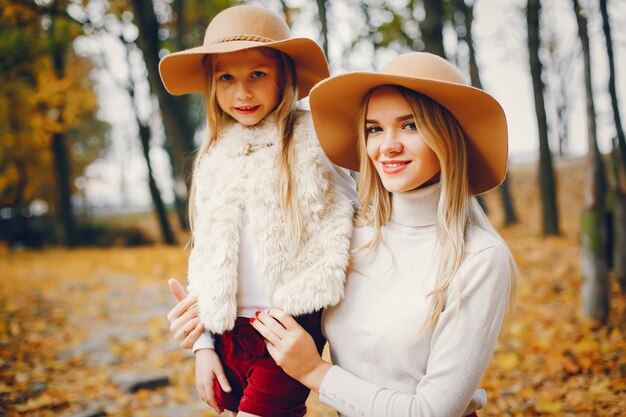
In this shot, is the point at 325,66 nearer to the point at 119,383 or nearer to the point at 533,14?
the point at 119,383

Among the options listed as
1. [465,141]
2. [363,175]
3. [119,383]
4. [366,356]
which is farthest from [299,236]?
[119,383]

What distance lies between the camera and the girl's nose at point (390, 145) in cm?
180

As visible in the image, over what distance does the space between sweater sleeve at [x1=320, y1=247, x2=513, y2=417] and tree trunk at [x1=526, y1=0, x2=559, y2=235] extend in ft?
29.4

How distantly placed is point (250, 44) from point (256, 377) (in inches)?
54.1

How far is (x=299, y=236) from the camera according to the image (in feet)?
6.51

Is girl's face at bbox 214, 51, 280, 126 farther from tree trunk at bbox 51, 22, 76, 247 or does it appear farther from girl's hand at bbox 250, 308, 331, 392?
tree trunk at bbox 51, 22, 76, 247

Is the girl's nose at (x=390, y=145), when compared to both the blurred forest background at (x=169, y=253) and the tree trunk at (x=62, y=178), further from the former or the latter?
the tree trunk at (x=62, y=178)

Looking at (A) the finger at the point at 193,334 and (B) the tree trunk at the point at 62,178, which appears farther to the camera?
(B) the tree trunk at the point at 62,178

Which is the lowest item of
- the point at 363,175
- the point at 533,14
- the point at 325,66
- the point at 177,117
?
the point at 363,175

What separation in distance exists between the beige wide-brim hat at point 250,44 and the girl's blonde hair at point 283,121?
5 centimetres

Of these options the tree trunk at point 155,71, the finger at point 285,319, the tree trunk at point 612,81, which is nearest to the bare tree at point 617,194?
the tree trunk at point 612,81

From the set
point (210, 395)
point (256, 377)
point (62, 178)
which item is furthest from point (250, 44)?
point (62, 178)

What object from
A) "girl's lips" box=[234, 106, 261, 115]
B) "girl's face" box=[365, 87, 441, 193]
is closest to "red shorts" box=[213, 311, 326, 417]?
"girl's face" box=[365, 87, 441, 193]

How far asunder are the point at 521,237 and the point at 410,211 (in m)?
10.5
